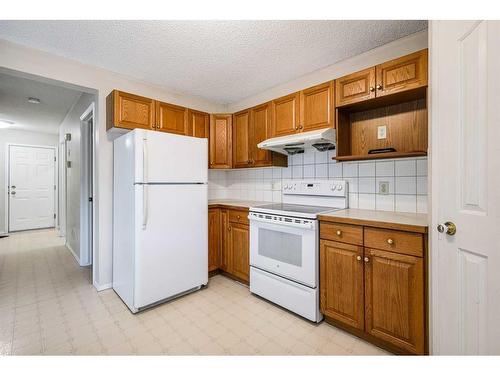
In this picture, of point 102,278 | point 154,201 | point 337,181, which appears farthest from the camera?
point 102,278

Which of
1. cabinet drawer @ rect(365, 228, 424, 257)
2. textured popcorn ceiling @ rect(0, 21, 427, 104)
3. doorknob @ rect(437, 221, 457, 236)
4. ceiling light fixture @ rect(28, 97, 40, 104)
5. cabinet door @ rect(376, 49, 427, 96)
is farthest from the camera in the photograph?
ceiling light fixture @ rect(28, 97, 40, 104)

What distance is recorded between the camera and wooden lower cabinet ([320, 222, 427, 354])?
4.75 feet

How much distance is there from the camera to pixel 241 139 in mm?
3025

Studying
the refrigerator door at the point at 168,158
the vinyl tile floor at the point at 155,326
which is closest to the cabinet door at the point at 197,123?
the refrigerator door at the point at 168,158

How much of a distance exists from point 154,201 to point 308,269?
1.44 m

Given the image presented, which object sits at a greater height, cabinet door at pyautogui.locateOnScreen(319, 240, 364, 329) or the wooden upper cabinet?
the wooden upper cabinet

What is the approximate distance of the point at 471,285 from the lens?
1.12 metres

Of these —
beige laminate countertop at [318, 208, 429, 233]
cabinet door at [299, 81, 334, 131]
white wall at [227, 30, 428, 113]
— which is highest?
white wall at [227, 30, 428, 113]

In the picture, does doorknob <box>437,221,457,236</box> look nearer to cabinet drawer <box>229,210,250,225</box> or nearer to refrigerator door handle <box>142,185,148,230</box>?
cabinet drawer <box>229,210,250,225</box>

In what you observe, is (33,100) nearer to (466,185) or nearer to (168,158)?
(168,158)

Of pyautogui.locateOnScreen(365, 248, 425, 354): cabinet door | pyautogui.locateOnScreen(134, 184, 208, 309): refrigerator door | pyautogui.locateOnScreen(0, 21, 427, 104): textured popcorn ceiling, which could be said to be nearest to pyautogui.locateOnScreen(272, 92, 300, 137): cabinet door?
pyautogui.locateOnScreen(0, 21, 427, 104): textured popcorn ceiling
